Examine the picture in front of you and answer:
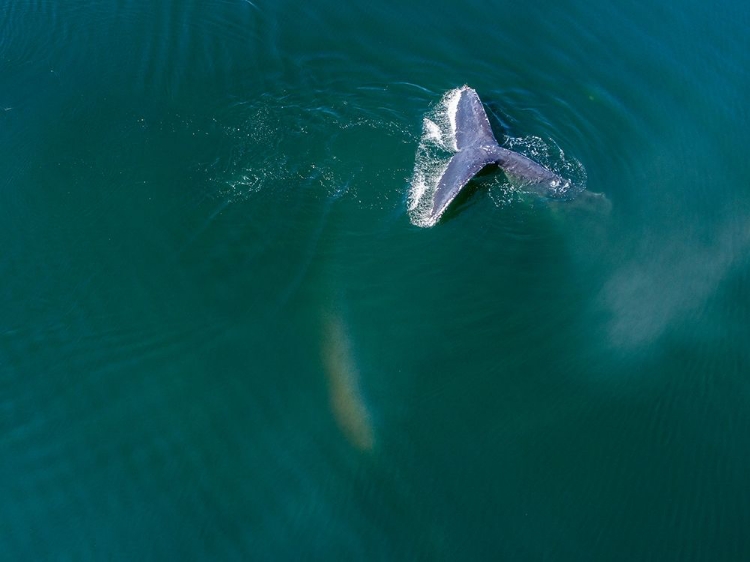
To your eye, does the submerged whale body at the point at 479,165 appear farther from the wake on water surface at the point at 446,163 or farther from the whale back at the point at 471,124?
the wake on water surface at the point at 446,163

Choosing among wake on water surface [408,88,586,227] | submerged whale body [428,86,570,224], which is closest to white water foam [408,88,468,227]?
wake on water surface [408,88,586,227]

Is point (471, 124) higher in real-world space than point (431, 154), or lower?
higher

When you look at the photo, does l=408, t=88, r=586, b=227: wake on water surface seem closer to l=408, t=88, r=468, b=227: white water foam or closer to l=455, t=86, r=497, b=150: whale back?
l=408, t=88, r=468, b=227: white water foam

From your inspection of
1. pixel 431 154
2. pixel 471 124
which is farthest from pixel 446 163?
pixel 471 124

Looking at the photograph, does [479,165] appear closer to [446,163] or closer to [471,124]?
[446,163]

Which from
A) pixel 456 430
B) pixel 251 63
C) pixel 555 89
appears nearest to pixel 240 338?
pixel 456 430

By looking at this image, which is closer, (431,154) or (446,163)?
(446,163)

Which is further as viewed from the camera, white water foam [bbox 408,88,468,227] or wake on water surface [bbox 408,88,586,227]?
wake on water surface [bbox 408,88,586,227]
